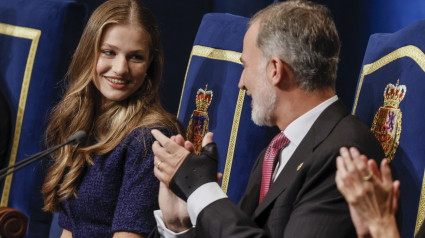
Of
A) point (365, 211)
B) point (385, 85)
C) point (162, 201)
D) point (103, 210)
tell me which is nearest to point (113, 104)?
point (103, 210)

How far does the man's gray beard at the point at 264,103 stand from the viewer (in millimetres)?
1498

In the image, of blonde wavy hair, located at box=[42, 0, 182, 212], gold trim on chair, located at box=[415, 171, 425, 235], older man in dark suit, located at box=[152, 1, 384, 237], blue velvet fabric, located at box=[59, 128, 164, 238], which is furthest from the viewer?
blonde wavy hair, located at box=[42, 0, 182, 212]

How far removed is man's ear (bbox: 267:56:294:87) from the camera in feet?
4.80

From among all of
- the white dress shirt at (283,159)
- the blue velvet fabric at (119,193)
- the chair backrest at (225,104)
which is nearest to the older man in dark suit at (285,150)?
the white dress shirt at (283,159)

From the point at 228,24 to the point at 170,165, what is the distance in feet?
3.31

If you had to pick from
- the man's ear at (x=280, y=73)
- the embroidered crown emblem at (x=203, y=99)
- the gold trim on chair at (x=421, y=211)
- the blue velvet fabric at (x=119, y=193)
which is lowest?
the blue velvet fabric at (x=119, y=193)

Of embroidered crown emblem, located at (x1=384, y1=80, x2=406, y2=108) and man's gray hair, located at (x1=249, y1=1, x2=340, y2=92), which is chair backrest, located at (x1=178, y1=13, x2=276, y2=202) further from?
man's gray hair, located at (x1=249, y1=1, x2=340, y2=92)

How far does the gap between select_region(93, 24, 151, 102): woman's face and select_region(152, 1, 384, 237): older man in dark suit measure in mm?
450

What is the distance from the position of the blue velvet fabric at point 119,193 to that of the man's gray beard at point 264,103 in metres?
0.36

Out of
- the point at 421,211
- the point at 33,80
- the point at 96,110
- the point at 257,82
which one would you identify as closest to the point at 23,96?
the point at 33,80

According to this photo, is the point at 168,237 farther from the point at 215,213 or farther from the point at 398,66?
the point at 398,66

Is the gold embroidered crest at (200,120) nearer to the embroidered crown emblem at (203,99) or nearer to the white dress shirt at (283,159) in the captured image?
the embroidered crown emblem at (203,99)

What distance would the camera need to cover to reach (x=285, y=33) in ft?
4.81

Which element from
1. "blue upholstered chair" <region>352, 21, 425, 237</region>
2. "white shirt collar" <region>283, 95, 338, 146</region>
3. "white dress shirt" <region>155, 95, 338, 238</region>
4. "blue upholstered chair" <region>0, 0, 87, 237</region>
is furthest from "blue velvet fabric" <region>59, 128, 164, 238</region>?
"blue upholstered chair" <region>0, 0, 87, 237</region>
